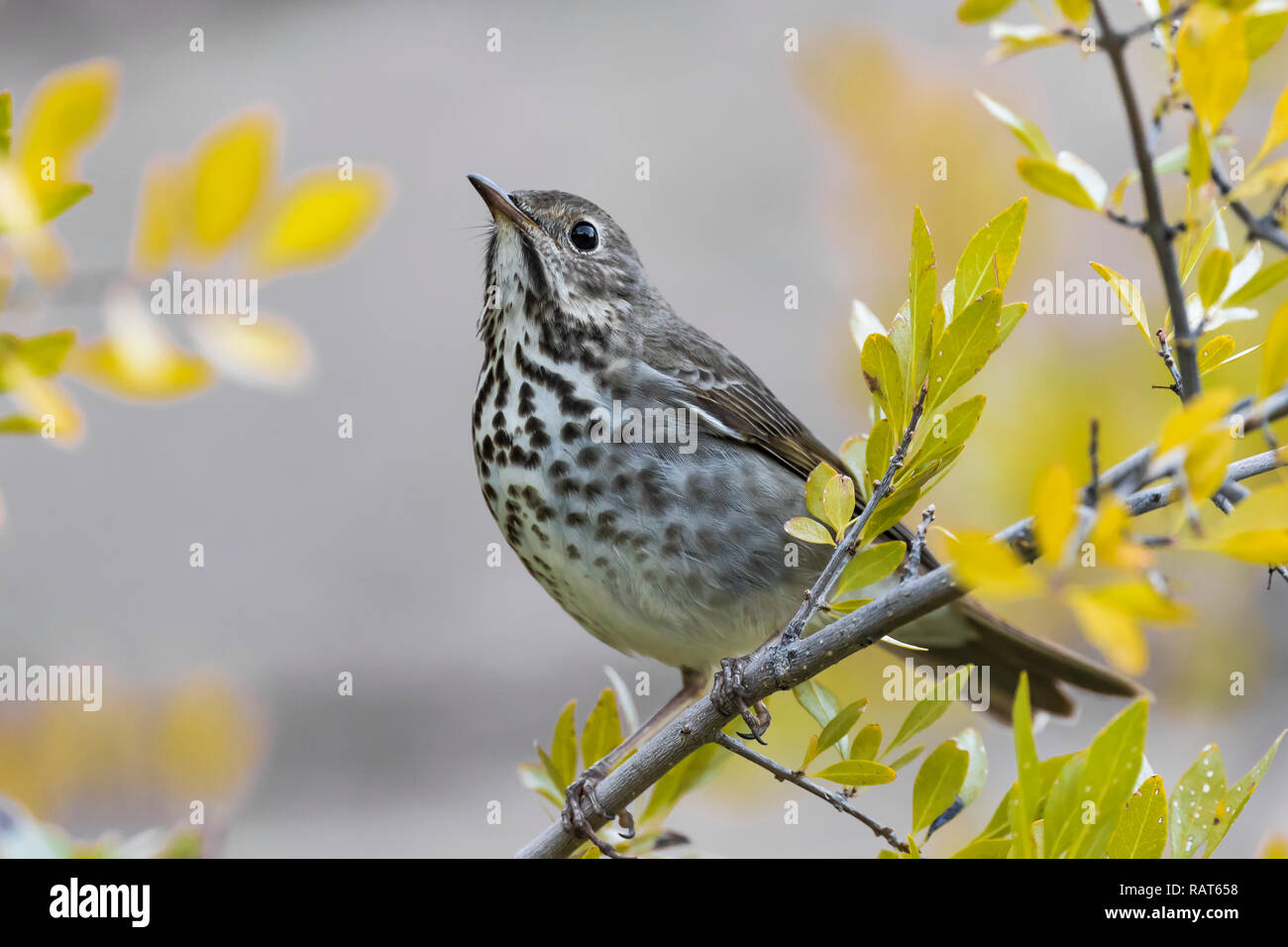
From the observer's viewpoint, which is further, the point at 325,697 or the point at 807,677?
the point at 325,697

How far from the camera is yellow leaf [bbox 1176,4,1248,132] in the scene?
38.0 inches

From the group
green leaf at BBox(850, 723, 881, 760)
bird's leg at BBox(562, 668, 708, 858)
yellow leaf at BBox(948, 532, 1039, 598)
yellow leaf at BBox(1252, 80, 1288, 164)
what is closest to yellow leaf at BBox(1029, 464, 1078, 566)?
yellow leaf at BBox(948, 532, 1039, 598)

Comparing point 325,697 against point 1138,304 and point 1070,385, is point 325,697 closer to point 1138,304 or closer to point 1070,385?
point 1070,385

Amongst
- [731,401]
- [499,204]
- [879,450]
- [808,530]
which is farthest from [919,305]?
[499,204]

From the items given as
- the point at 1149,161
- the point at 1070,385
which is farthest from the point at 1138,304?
the point at 1070,385

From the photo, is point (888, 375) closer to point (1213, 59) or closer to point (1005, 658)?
point (1213, 59)

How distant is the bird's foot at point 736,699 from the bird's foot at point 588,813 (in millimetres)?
238

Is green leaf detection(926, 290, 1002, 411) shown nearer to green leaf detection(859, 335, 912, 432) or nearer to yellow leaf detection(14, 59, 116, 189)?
green leaf detection(859, 335, 912, 432)

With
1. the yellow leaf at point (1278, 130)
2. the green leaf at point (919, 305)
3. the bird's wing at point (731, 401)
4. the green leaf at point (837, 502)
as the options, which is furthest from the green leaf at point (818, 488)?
the bird's wing at point (731, 401)

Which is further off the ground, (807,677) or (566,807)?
(807,677)

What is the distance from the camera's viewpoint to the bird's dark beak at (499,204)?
277 centimetres

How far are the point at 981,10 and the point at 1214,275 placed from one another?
383 millimetres

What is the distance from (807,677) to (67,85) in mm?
1044

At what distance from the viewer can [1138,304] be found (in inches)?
52.6
